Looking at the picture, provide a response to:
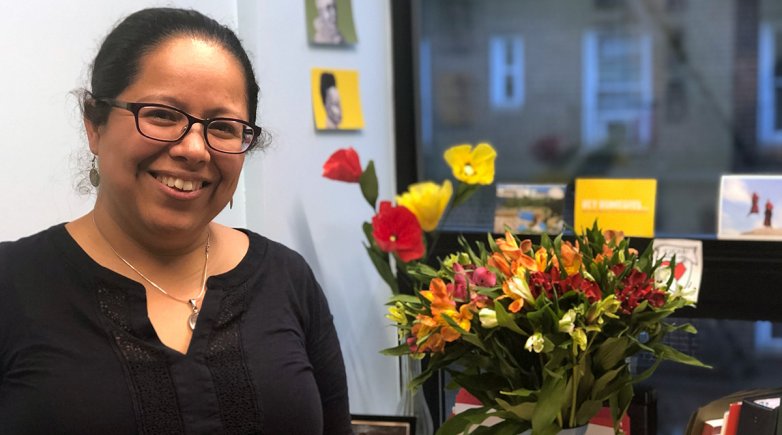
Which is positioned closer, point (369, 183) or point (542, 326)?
point (542, 326)

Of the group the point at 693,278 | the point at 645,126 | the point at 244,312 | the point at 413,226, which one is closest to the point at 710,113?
the point at 645,126

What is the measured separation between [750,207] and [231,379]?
4.03 feet

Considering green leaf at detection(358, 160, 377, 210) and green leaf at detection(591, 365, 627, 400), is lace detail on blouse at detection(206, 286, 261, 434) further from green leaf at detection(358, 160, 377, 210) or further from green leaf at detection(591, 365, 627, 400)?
green leaf at detection(358, 160, 377, 210)

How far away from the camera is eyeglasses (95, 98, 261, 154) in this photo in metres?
1.12

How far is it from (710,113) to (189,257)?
4.26 feet

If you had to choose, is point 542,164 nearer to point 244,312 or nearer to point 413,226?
point 413,226

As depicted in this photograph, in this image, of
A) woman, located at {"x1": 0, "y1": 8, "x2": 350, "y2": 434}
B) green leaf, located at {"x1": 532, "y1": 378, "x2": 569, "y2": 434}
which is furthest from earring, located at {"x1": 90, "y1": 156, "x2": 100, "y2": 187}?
green leaf, located at {"x1": 532, "y1": 378, "x2": 569, "y2": 434}

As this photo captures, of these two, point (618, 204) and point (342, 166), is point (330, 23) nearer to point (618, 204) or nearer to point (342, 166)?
point (342, 166)

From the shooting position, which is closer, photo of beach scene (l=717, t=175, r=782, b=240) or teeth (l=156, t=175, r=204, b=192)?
teeth (l=156, t=175, r=204, b=192)

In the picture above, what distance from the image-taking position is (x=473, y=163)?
1.92 meters

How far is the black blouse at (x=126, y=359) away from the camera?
1.12 meters

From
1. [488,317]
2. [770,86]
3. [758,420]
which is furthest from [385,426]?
[770,86]

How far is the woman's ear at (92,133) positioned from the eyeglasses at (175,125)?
0.14 ft

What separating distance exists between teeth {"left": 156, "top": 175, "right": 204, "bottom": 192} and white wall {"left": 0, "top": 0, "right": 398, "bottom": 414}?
37 cm
